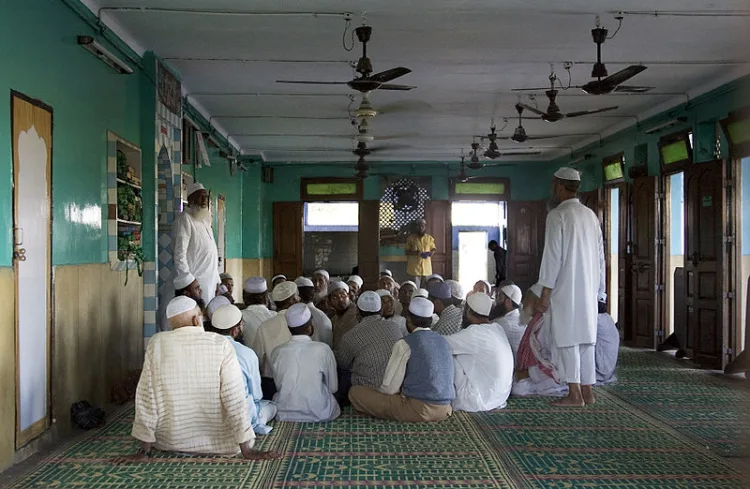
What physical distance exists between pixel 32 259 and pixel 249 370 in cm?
139

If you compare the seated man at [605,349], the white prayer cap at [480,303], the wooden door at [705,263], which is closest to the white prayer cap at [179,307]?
the white prayer cap at [480,303]

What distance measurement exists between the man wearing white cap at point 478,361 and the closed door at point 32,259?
103 inches

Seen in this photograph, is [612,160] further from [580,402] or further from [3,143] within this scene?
[3,143]

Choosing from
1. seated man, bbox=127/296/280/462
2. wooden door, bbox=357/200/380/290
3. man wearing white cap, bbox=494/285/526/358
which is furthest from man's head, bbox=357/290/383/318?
wooden door, bbox=357/200/380/290

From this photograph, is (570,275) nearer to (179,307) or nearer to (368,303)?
(368,303)

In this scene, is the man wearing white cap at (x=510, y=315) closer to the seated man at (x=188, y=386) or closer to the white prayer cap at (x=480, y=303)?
the white prayer cap at (x=480, y=303)

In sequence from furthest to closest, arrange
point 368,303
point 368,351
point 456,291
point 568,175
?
point 456,291, point 368,303, point 568,175, point 368,351

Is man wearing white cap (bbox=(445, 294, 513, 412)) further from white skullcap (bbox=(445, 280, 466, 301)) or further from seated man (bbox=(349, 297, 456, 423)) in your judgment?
white skullcap (bbox=(445, 280, 466, 301))

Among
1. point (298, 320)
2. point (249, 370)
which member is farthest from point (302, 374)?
point (249, 370)

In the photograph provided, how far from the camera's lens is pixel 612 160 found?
10781mm

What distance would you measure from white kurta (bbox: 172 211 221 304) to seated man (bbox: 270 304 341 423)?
1.83 m

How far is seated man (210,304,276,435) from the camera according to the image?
163 inches

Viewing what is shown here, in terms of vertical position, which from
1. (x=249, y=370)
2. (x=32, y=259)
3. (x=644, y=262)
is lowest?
(x=249, y=370)

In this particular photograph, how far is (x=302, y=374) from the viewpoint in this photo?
4.59 m
